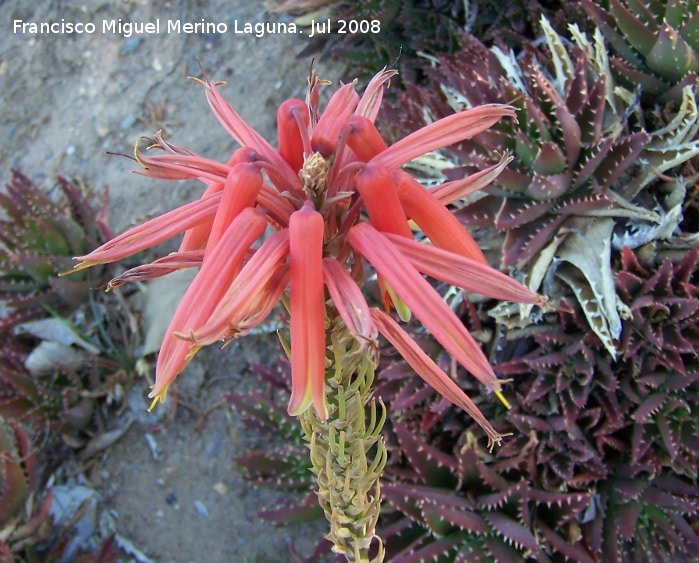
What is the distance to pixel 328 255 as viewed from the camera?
94 cm

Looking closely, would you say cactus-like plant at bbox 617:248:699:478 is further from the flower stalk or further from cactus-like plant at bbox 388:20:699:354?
the flower stalk

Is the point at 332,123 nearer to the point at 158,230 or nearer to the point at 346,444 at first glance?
the point at 158,230

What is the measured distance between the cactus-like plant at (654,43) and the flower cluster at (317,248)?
142cm

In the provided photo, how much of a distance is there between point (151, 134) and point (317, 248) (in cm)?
286

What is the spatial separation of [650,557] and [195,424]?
1770 mm

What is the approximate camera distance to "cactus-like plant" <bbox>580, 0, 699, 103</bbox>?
2.02m

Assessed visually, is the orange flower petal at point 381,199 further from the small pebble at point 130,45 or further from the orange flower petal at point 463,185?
the small pebble at point 130,45

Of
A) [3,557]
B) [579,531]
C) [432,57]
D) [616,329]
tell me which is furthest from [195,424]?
[432,57]

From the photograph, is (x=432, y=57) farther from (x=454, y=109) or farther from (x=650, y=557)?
(x=650, y=557)

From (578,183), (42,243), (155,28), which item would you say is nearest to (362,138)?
(578,183)

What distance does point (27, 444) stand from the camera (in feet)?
7.63

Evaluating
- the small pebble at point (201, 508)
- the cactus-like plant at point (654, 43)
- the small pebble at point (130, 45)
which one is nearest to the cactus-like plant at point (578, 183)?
the cactus-like plant at point (654, 43)

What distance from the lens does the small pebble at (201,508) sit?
2.50 m

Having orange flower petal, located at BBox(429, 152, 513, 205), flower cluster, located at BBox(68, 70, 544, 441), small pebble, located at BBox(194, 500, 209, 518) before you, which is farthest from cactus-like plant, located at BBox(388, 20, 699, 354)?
small pebble, located at BBox(194, 500, 209, 518)
